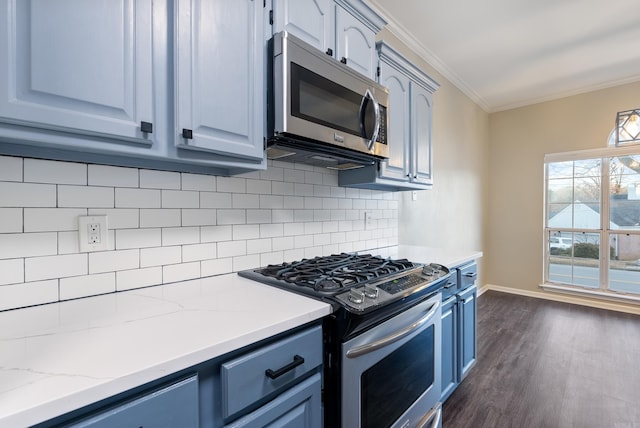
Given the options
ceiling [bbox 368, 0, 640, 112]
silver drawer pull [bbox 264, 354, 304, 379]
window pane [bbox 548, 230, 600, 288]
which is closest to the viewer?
silver drawer pull [bbox 264, 354, 304, 379]

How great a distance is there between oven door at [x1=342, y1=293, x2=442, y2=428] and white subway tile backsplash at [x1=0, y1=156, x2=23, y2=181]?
118 centimetres

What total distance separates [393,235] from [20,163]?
2.34 meters

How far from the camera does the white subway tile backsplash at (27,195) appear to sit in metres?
0.92

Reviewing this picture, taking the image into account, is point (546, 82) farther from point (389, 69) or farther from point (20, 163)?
point (20, 163)

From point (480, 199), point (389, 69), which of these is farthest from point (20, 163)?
point (480, 199)

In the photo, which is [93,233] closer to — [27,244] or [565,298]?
[27,244]

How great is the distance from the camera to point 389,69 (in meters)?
1.99

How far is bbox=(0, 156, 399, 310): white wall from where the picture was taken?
0.95m

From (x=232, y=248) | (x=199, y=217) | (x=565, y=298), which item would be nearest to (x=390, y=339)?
(x=232, y=248)

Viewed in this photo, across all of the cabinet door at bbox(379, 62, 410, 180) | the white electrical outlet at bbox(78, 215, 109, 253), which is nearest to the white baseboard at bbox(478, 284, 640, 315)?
the cabinet door at bbox(379, 62, 410, 180)

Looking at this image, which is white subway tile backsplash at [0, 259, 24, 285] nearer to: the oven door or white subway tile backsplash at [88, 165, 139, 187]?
white subway tile backsplash at [88, 165, 139, 187]

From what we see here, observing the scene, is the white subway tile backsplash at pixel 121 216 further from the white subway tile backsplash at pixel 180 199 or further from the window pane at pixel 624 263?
the window pane at pixel 624 263

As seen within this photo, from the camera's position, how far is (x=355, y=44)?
1688 millimetres

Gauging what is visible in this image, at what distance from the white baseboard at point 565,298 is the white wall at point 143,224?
395cm
